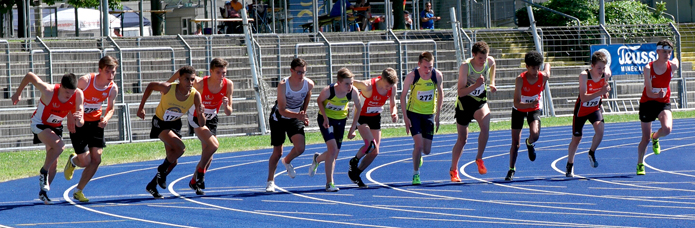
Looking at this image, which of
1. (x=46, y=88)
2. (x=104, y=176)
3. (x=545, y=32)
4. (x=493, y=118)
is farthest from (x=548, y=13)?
(x=46, y=88)

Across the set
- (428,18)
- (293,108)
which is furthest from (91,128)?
(428,18)

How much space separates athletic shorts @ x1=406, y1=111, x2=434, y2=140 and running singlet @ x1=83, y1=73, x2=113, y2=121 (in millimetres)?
3570

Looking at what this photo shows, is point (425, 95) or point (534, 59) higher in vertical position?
point (534, 59)

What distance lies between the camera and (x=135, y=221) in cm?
875

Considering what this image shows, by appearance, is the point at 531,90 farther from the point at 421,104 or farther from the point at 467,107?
the point at 421,104

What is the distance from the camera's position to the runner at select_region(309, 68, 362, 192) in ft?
34.6

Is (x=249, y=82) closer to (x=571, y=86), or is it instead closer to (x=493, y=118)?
(x=493, y=118)

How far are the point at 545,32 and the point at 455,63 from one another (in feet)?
16.9

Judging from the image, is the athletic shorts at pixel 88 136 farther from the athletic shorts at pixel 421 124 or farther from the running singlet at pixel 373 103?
the athletic shorts at pixel 421 124

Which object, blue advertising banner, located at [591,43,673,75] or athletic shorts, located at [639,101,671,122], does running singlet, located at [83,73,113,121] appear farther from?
blue advertising banner, located at [591,43,673,75]

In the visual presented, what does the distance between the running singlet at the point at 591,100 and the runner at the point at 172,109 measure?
4766mm

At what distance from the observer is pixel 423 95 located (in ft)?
36.5

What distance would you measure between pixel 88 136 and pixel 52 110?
56 cm

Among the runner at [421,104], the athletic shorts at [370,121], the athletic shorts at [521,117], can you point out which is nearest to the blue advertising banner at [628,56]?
the athletic shorts at [521,117]
